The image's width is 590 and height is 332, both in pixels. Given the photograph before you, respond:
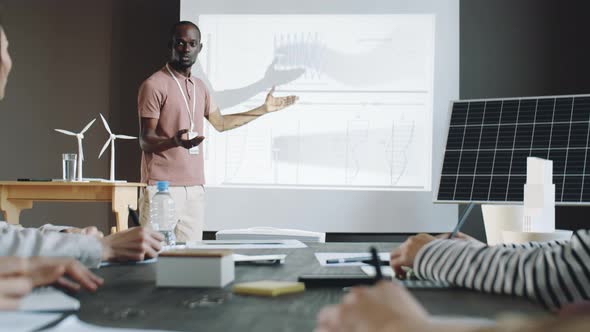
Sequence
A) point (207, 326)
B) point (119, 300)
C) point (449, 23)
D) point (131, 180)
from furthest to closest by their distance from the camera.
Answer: point (131, 180)
point (449, 23)
point (119, 300)
point (207, 326)

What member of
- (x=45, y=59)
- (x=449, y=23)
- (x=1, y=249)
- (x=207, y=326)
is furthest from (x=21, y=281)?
(x=45, y=59)

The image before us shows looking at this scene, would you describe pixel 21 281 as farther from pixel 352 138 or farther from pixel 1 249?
pixel 352 138

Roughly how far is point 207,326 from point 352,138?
3741mm

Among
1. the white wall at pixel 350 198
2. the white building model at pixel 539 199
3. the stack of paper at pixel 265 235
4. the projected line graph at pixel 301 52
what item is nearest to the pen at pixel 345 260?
the white building model at pixel 539 199

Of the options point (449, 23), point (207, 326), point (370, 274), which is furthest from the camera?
point (449, 23)

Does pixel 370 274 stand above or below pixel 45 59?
below

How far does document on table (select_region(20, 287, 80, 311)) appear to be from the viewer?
788mm

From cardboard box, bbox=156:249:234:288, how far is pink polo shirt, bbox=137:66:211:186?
2326 mm

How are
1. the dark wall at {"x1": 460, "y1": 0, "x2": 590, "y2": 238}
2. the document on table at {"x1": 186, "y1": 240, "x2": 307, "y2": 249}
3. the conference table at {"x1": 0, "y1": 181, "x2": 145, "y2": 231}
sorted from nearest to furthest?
1. the document on table at {"x1": 186, "y1": 240, "x2": 307, "y2": 249}
2. the conference table at {"x1": 0, "y1": 181, "x2": 145, "y2": 231}
3. the dark wall at {"x1": 460, "y1": 0, "x2": 590, "y2": 238}

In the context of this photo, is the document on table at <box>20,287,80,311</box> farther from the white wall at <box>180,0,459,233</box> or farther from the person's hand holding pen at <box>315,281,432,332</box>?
the white wall at <box>180,0,459,233</box>

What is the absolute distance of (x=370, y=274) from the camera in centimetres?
111

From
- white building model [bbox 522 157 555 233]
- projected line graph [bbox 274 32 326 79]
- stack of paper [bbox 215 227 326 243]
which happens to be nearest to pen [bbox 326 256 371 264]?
white building model [bbox 522 157 555 233]

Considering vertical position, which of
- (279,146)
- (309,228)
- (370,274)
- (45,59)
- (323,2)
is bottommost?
(309,228)

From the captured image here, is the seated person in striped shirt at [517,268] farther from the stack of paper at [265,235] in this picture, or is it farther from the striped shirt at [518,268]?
the stack of paper at [265,235]
